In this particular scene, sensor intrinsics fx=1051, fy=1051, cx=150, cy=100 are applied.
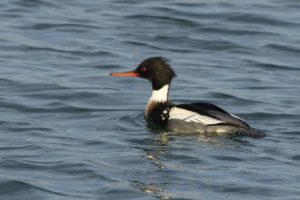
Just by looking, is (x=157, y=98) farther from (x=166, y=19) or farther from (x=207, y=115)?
(x=166, y=19)

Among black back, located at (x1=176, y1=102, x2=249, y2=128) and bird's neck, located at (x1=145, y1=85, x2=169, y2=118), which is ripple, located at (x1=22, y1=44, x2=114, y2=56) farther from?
black back, located at (x1=176, y1=102, x2=249, y2=128)

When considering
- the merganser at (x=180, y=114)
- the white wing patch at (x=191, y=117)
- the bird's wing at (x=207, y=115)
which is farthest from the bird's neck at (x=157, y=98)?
the bird's wing at (x=207, y=115)

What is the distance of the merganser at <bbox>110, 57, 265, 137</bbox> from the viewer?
13.4 m

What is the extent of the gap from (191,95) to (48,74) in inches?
94.7

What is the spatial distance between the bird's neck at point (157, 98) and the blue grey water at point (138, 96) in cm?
23

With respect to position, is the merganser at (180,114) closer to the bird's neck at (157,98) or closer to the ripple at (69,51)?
the bird's neck at (157,98)

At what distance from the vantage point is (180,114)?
13789mm

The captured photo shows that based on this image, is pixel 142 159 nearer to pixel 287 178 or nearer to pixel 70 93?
pixel 287 178

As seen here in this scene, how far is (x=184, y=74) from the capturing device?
57.1ft

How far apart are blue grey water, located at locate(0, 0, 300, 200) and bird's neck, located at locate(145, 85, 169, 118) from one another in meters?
0.23

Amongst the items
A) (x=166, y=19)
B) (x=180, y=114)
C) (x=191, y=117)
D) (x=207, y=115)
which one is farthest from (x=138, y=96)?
(x=166, y=19)

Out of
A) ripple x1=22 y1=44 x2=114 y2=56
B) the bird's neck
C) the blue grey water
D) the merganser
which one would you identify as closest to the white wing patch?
the merganser

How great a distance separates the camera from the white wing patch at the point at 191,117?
13473 millimetres

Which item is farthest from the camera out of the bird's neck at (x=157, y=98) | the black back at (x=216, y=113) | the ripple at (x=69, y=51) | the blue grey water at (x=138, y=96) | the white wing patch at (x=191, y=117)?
the ripple at (x=69, y=51)
